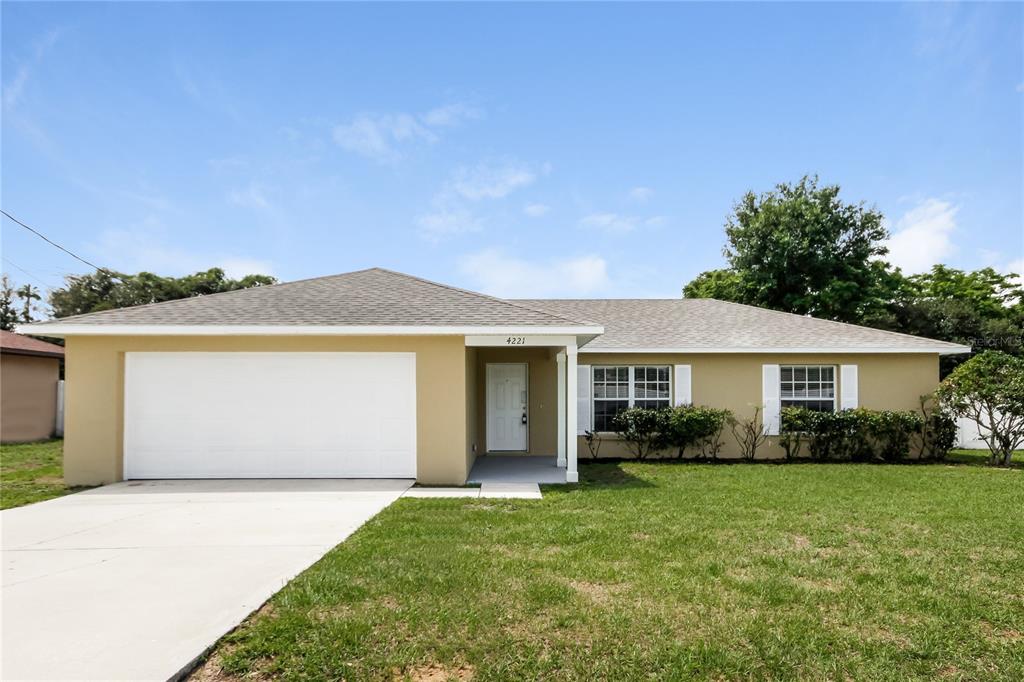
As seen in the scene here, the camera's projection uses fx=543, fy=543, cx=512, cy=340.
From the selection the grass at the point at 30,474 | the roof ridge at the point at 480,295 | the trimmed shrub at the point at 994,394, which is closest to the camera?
the grass at the point at 30,474

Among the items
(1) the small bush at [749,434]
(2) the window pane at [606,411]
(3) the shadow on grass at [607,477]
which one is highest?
(2) the window pane at [606,411]

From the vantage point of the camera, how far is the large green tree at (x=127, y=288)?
34688 millimetres

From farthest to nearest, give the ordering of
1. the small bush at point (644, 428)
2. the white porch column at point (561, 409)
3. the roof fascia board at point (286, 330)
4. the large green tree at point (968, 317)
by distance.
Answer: the large green tree at point (968, 317) → the small bush at point (644, 428) → the white porch column at point (561, 409) → the roof fascia board at point (286, 330)

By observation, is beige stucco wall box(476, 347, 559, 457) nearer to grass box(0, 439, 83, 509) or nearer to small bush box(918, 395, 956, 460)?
grass box(0, 439, 83, 509)

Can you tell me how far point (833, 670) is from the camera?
3082mm

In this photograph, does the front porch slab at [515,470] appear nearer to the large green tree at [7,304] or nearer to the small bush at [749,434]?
the small bush at [749,434]

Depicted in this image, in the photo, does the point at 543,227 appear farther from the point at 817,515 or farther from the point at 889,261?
the point at 889,261

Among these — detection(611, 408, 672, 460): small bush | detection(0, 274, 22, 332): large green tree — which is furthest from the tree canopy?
detection(0, 274, 22, 332): large green tree

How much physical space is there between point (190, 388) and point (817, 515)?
969 centimetres

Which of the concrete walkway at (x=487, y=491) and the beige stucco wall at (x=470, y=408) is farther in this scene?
the beige stucco wall at (x=470, y=408)

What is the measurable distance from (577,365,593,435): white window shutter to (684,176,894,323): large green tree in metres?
17.6

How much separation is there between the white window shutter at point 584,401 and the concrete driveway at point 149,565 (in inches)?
197

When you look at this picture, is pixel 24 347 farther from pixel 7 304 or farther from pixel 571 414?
pixel 7 304

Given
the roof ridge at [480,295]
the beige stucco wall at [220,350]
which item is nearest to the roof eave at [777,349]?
the roof ridge at [480,295]
